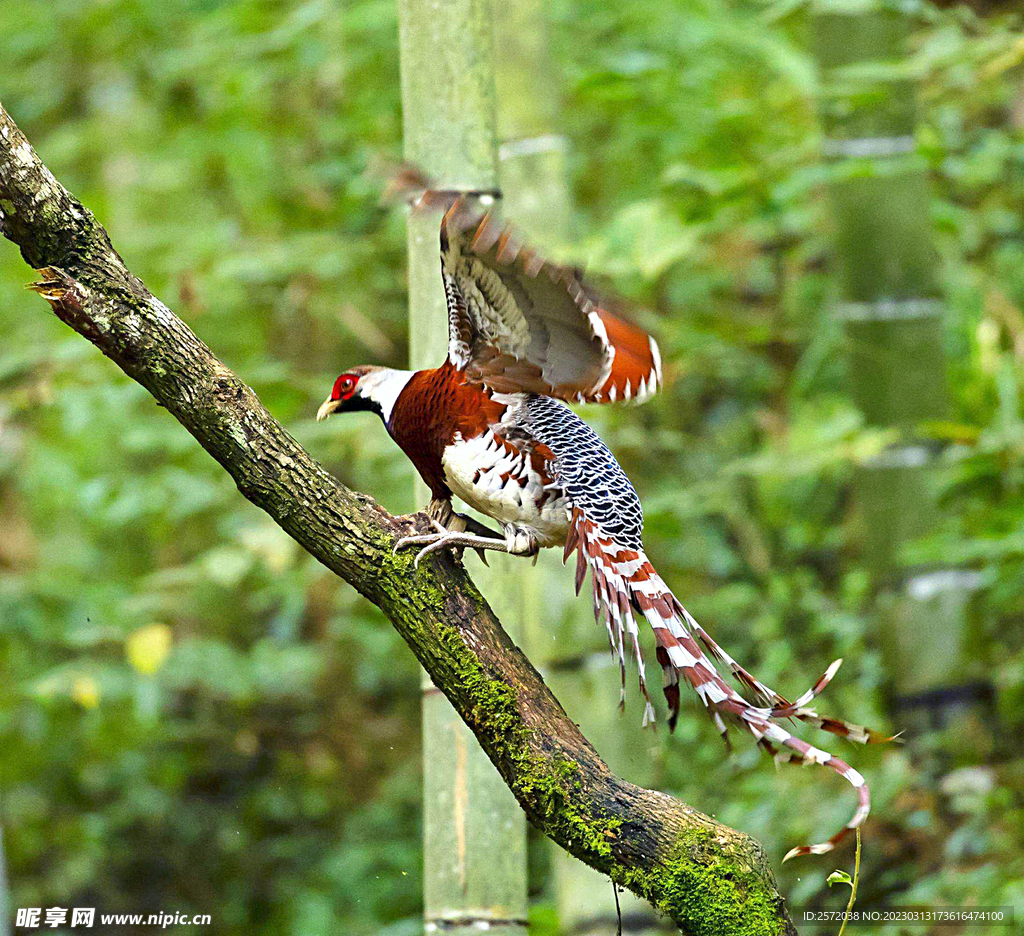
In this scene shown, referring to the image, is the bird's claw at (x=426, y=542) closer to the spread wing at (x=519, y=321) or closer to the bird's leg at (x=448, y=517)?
the bird's leg at (x=448, y=517)

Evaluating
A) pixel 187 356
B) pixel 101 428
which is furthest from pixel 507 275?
pixel 101 428

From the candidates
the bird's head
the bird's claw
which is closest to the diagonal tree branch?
the bird's claw

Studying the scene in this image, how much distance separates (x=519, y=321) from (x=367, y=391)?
413 millimetres

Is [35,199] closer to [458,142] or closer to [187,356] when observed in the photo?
[187,356]

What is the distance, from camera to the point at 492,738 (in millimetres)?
1679

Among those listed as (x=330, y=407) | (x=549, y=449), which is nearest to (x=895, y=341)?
(x=549, y=449)

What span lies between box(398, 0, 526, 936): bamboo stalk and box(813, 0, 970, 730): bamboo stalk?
174 centimetres

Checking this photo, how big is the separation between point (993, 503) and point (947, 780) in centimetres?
94

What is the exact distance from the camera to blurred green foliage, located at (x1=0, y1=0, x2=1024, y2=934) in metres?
3.49

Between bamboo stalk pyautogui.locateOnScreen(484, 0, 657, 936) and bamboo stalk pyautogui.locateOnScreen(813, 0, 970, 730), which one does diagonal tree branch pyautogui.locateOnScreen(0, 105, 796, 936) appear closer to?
bamboo stalk pyautogui.locateOnScreen(484, 0, 657, 936)

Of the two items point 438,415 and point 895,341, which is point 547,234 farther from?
point 895,341

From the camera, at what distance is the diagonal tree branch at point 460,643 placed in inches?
62.5

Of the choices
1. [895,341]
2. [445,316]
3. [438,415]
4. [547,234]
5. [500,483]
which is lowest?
[500,483]

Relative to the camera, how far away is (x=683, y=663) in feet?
5.30
